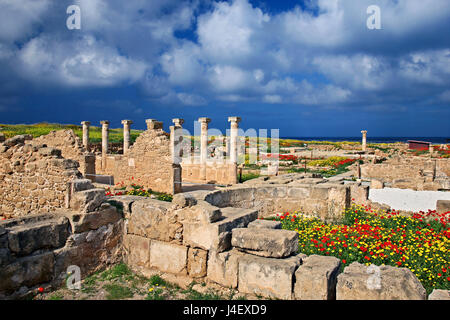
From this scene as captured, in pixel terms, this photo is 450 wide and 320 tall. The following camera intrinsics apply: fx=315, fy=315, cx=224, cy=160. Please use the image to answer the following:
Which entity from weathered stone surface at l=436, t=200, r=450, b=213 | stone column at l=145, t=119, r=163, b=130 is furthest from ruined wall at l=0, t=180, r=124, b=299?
stone column at l=145, t=119, r=163, b=130

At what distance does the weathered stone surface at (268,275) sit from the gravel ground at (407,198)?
26.8 ft

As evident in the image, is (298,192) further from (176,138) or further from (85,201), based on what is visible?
(176,138)

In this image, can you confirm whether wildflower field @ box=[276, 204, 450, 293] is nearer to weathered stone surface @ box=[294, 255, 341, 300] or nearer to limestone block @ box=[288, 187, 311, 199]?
limestone block @ box=[288, 187, 311, 199]

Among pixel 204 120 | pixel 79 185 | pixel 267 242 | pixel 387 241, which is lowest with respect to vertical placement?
pixel 387 241

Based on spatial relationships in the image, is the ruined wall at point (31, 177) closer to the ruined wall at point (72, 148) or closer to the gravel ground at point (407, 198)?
the ruined wall at point (72, 148)

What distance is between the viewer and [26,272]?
12.5 feet

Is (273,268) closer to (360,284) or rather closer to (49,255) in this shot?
(360,284)

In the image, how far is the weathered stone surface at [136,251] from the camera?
482cm

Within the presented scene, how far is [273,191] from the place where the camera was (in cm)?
812

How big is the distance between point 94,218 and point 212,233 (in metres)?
1.90

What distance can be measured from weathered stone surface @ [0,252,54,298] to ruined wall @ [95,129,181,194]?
882 centimetres

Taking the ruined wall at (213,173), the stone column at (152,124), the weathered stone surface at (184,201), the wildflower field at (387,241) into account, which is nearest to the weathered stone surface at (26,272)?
the weathered stone surface at (184,201)

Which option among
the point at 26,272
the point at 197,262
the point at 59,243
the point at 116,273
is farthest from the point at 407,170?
the point at 26,272
